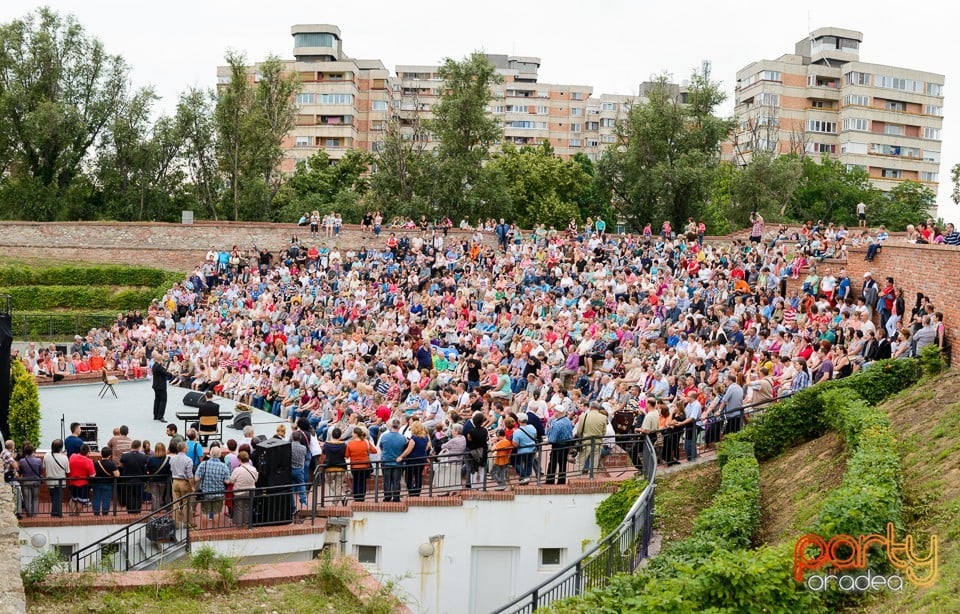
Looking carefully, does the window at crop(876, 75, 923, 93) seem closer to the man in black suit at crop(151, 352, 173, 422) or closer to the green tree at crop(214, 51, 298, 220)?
the green tree at crop(214, 51, 298, 220)

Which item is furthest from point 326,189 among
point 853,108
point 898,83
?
point 898,83

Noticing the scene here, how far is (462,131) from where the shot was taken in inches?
1866

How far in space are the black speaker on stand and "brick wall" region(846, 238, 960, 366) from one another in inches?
456

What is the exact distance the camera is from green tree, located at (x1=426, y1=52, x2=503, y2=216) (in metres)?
46.8

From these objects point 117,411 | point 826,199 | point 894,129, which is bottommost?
point 117,411

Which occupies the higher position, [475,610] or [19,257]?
[19,257]

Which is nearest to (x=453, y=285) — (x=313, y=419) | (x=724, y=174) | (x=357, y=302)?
(x=357, y=302)

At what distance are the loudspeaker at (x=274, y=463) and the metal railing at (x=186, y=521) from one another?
155mm

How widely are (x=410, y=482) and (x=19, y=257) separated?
3598cm

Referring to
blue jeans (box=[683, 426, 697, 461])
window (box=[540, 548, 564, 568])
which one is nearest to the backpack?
window (box=[540, 548, 564, 568])

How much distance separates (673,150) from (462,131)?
34.5 feet

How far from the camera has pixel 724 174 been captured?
65.8 m

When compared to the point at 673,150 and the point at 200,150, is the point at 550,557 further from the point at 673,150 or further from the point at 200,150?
the point at 200,150

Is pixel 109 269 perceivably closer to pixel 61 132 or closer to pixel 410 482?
pixel 61 132
